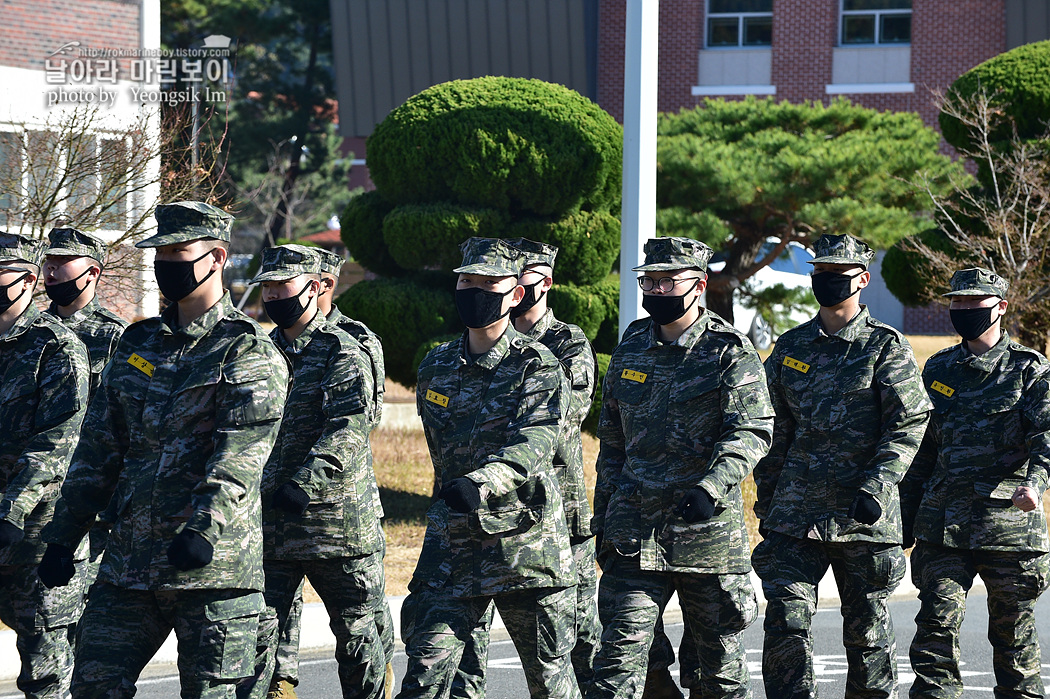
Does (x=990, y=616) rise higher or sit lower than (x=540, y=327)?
lower

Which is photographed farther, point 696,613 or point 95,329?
point 95,329

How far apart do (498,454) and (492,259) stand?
2.98 feet

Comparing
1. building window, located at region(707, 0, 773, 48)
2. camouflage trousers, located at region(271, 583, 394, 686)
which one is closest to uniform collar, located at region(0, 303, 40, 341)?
camouflage trousers, located at region(271, 583, 394, 686)

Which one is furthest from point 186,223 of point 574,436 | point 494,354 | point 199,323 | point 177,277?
point 574,436

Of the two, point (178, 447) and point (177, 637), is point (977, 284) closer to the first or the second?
point (178, 447)

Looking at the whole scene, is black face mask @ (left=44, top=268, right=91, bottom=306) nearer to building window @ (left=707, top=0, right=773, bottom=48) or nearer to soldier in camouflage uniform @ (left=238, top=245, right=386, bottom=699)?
soldier in camouflage uniform @ (left=238, top=245, right=386, bottom=699)

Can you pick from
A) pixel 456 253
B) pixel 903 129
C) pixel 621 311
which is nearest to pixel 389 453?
pixel 456 253

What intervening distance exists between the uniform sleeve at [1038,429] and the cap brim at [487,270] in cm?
273

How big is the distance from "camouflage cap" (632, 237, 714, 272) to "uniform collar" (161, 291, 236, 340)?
1.88 metres

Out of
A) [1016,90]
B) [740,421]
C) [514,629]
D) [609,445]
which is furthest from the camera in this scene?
[1016,90]

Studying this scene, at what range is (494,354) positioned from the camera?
5.41 meters

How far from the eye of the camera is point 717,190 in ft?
57.1

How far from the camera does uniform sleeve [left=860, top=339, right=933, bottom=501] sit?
5.98 meters

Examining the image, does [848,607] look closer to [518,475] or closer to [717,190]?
[518,475]
